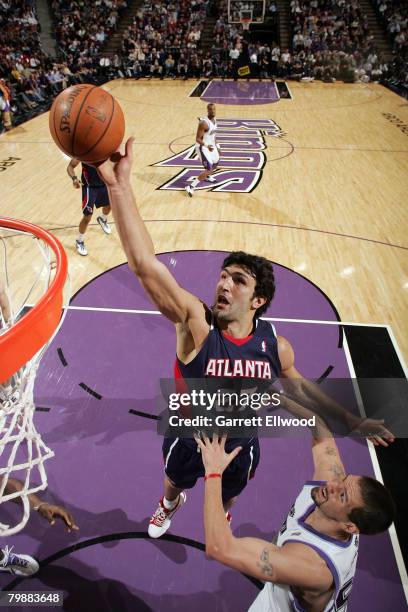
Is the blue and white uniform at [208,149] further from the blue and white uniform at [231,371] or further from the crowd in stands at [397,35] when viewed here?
the crowd in stands at [397,35]

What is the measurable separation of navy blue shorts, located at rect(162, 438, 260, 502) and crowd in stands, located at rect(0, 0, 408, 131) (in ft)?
59.6

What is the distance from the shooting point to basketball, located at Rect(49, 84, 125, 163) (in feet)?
6.98

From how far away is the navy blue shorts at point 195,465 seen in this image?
2375 mm

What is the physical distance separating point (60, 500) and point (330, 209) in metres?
6.35

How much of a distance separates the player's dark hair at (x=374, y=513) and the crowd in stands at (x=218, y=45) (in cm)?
1900

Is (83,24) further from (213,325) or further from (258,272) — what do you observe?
(213,325)

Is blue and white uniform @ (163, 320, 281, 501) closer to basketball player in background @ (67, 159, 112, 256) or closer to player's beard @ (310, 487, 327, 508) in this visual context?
player's beard @ (310, 487, 327, 508)

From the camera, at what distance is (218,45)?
64.4 ft

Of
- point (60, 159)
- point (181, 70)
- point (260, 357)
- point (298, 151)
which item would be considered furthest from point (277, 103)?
point (260, 357)

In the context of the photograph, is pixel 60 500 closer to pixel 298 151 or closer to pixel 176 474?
pixel 176 474

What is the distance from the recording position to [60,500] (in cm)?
294

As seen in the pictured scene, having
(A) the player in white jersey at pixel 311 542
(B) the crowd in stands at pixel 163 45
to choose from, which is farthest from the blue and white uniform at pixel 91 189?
(B) the crowd in stands at pixel 163 45

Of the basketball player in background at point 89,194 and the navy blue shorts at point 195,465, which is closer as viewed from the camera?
the navy blue shorts at point 195,465

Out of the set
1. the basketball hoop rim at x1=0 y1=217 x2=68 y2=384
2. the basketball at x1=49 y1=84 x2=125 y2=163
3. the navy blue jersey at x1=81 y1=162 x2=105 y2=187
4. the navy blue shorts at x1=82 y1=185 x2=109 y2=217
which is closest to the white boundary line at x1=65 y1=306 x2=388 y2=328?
the navy blue shorts at x1=82 y1=185 x2=109 y2=217
